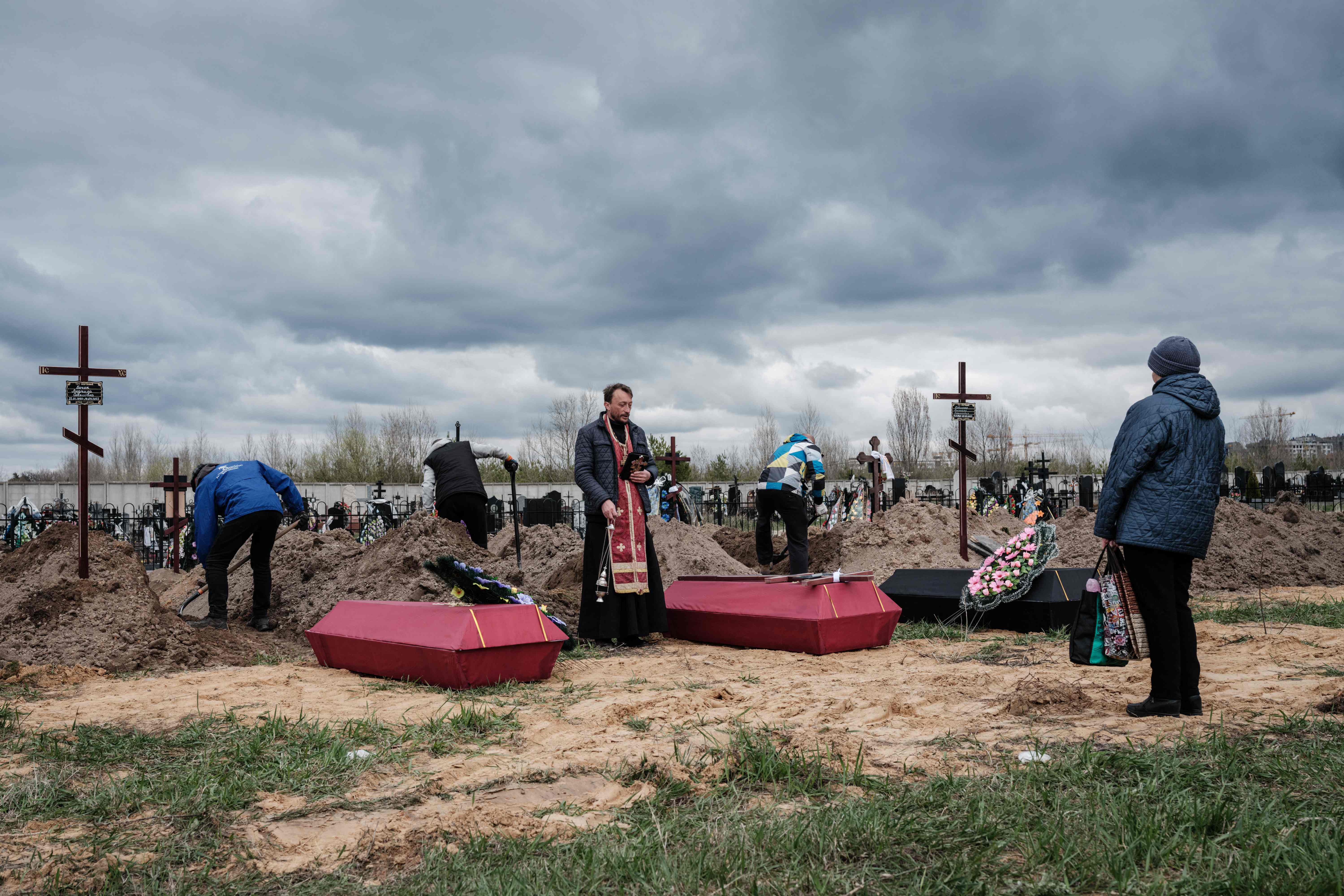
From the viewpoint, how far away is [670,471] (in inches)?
669

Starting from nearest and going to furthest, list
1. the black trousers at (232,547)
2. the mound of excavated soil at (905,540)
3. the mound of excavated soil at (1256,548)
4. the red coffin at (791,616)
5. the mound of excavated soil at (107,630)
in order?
1. the mound of excavated soil at (107,630)
2. the red coffin at (791,616)
3. the black trousers at (232,547)
4. the mound of excavated soil at (1256,548)
5. the mound of excavated soil at (905,540)

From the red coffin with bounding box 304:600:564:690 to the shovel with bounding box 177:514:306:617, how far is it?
2.59 m

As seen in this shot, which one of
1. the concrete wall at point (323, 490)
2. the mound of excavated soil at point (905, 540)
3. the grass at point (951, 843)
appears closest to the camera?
the grass at point (951, 843)

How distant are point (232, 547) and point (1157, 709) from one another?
23.0ft

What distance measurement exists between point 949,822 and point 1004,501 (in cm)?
2288

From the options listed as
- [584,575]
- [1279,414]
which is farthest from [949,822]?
[1279,414]

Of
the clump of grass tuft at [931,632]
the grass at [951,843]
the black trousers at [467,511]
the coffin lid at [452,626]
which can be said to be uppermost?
the black trousers at [467,511]

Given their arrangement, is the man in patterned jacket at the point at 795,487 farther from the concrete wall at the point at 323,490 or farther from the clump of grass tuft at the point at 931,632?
the concrete wall at the point at 323,490

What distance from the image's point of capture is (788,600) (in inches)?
277

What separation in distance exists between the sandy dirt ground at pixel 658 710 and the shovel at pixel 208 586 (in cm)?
240

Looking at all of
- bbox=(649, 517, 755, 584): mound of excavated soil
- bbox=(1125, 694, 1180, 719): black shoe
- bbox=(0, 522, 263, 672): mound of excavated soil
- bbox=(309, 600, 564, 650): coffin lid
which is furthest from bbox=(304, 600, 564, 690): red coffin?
bbox=(649, 517, 755, 584): mound of excavated soil

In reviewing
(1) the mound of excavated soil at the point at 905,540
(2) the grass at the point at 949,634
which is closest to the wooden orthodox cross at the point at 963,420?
(1) the mound of excavated soil at the point at 905,540

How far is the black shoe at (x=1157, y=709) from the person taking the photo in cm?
422

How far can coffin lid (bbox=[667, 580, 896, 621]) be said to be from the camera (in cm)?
686
